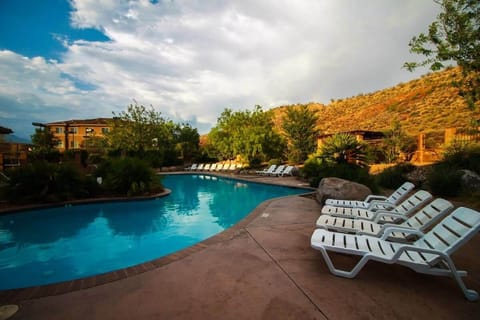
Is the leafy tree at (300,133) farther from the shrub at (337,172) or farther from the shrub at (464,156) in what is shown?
the shrub at (464,156)

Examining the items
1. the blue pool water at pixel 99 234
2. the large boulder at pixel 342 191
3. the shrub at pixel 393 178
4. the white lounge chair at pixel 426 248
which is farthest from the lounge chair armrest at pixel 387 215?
the shrub at pixel 393 178

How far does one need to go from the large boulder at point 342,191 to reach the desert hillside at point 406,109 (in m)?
10.4

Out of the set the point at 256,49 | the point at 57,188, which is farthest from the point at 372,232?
the point at 256,49

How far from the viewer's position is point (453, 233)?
2318 mm

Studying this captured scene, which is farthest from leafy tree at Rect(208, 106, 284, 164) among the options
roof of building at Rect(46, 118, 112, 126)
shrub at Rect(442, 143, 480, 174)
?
roof of building at Rect(46, 118, 112, 126)

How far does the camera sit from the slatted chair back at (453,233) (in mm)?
2117

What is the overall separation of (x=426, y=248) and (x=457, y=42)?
18.8 feet

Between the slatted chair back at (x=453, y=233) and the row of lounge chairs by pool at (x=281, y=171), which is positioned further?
the row of lounge chairs by pool at (x=281, y=171)

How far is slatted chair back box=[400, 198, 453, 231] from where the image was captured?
9.62 feet

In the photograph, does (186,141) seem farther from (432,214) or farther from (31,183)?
(432,214)

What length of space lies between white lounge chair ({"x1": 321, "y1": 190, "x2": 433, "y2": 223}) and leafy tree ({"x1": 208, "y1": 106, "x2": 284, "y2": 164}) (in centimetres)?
1356

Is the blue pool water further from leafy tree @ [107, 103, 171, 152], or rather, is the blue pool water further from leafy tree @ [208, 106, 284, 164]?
leafy tree @ [107, 103, 171, 152]

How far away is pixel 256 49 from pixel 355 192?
9893 millimetres

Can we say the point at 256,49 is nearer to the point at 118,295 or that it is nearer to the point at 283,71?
the point at 283,71
